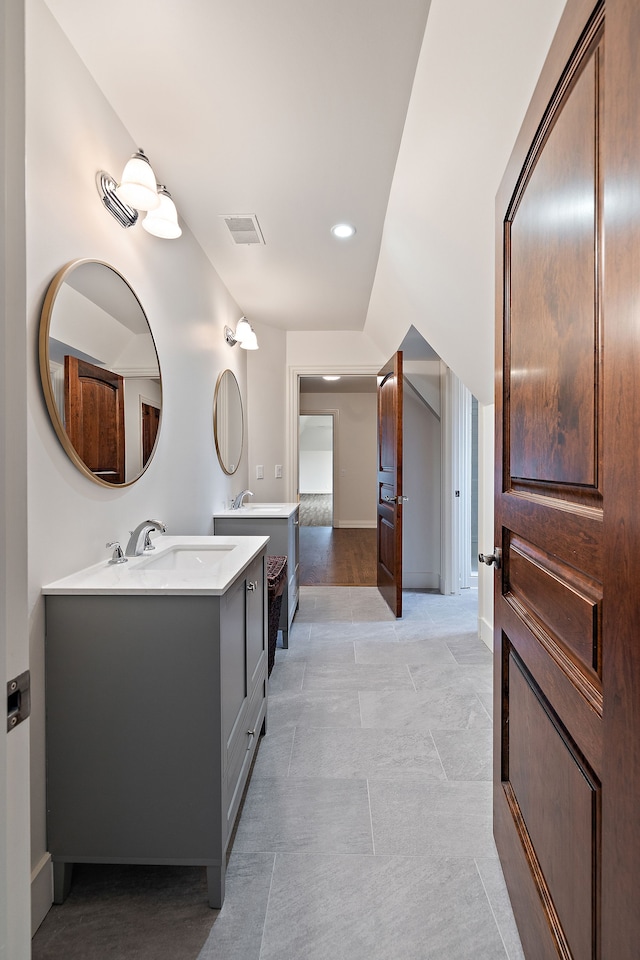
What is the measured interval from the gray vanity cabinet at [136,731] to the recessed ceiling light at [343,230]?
2.27m

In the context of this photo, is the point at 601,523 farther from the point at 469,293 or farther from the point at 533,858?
the point at 469,293

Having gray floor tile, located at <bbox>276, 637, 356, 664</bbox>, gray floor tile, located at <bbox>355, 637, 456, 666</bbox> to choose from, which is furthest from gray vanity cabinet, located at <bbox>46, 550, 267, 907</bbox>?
gray floor tile, located at <bbox>355, 637, 456, 666</bbox>

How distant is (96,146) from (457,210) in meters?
1.32

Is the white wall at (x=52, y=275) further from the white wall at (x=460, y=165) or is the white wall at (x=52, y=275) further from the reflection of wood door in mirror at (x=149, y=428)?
the white wall at (x=460, y=165)

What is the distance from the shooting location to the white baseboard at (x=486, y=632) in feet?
10.5

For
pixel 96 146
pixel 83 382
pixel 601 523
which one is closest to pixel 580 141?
pixel 601 523

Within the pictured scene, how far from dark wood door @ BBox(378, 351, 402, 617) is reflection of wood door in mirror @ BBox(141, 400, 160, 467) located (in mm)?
2052

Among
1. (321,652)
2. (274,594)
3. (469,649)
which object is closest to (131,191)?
(274,594)

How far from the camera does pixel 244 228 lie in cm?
278

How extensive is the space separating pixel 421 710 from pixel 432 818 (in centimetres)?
72

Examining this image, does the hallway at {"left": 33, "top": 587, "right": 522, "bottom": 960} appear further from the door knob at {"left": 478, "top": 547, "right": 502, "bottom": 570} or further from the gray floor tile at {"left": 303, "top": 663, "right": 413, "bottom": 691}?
the door knob at {"left": 478, "top": 547, "right": 502, "bottom": 570}

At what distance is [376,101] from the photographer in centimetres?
181

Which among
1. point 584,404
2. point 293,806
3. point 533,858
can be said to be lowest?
point 293,806

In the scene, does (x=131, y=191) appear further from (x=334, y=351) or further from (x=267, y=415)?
(x=334, y=351)
